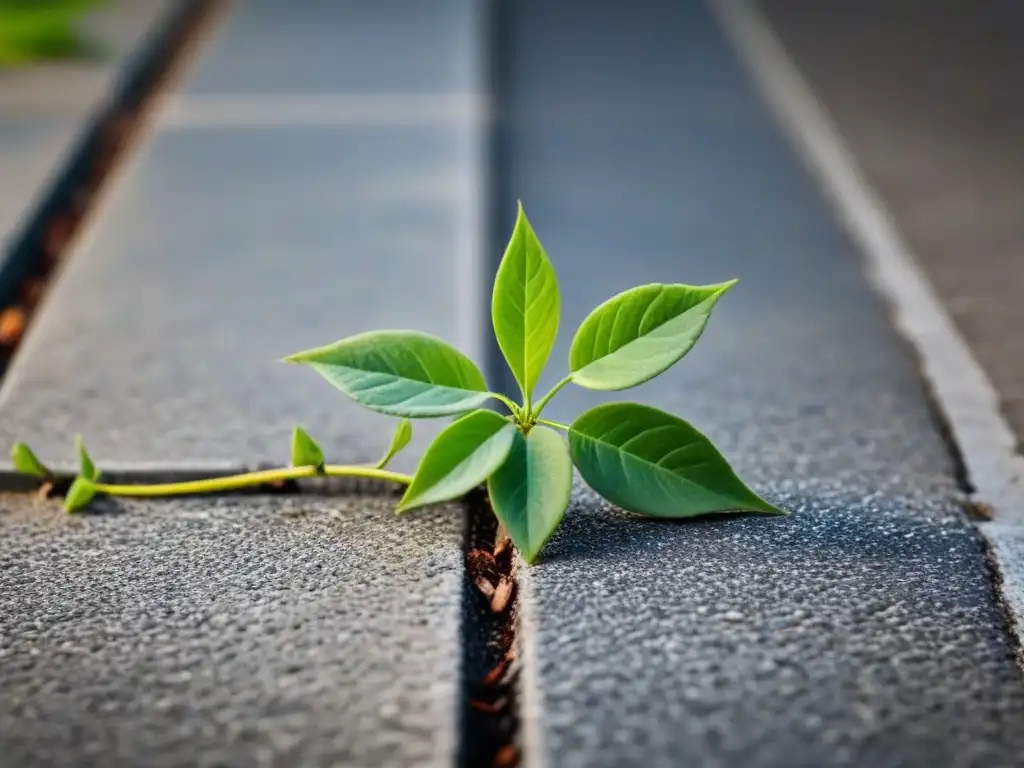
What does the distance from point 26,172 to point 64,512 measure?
2.96 ft

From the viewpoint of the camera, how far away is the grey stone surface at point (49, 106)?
1.45 meters

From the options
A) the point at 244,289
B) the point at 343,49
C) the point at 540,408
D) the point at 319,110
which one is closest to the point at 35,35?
the point at 343,49

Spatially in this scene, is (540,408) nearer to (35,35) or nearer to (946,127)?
(946,127)

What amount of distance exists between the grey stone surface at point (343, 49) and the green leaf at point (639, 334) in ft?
4.49

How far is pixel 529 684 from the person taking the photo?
0.56 metres

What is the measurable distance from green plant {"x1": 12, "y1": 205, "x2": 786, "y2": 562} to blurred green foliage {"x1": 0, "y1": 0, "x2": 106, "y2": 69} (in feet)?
5.84

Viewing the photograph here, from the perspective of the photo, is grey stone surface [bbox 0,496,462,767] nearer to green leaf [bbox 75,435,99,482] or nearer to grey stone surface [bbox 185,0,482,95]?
green leaf [bbox 75,435,99,482]

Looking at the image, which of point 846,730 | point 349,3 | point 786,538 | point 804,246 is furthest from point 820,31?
point 846,730

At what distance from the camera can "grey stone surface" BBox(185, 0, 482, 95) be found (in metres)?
2.00

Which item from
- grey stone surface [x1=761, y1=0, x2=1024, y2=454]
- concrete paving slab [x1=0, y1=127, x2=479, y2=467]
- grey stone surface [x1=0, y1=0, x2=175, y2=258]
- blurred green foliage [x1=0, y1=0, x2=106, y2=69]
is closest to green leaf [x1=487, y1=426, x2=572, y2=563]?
concrete paving slab [x1=0, y1=127, x2=479, y2=467]

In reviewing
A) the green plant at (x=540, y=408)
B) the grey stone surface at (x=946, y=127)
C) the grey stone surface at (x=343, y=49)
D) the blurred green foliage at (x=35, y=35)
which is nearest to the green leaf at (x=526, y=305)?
the green plant at (x=540, y=408)

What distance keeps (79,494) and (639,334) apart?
0.42m

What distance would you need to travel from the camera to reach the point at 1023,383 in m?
1.03

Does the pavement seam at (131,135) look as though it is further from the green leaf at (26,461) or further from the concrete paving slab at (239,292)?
the green leaf at (26,461)
